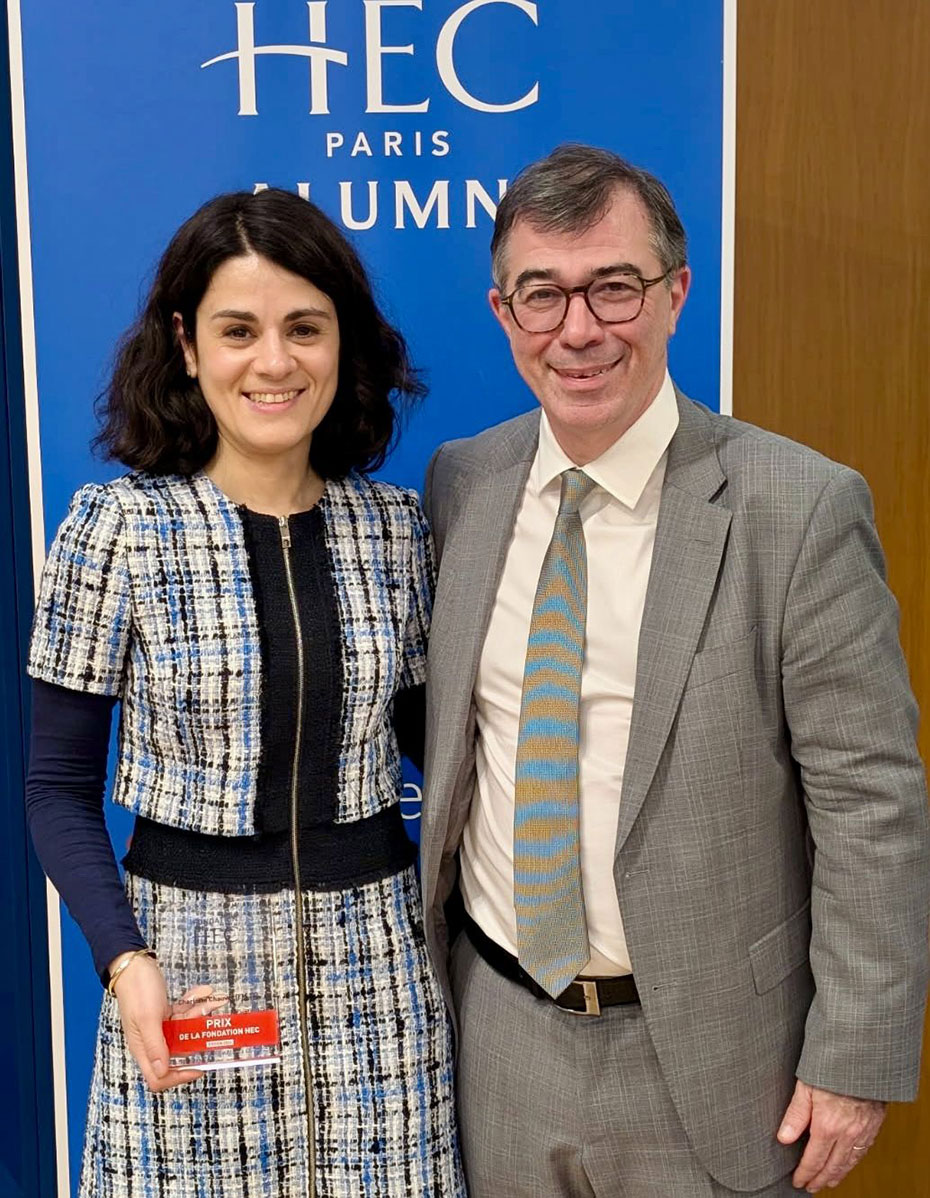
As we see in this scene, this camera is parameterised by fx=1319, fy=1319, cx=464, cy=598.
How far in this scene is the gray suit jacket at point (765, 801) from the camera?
1.61 m

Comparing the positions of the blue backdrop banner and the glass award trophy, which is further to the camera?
the blue backdrop banner

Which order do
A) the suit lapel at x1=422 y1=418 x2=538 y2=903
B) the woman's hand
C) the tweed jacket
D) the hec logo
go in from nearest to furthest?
the woman's hand, the tweed jacket, the suit lapel at x1=422 y1=418 x2=538 y2=903, the hec logo

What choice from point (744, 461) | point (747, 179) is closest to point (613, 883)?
point (744, 461)

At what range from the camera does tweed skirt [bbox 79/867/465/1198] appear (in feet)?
5.42

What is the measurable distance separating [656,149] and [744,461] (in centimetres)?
82

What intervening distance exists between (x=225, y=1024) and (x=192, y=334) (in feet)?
2.89

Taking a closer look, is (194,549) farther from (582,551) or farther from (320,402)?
(582,551)

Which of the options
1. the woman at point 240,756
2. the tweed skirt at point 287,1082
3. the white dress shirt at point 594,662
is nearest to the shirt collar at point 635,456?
the white dress shirt at point 594,662

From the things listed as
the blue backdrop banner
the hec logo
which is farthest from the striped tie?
the hec logo

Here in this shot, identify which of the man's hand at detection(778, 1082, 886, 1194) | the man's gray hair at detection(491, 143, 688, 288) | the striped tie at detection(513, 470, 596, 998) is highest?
the man's gray hair at detection(491, 143, 688, 288)

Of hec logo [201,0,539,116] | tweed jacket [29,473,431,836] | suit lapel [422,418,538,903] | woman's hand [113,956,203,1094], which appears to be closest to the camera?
woman's hand [113,956,203,1094]

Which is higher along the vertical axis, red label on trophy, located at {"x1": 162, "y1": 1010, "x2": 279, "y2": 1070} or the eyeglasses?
the eyeglasses

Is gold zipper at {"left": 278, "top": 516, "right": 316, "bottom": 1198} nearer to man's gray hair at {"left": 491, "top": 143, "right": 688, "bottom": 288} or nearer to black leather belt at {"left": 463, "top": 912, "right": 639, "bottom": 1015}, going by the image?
black leather belt at {"left": 463, "top": 912, "right": 639, "bottom": 1015}

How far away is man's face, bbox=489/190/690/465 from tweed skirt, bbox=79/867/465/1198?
690mm
